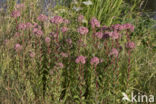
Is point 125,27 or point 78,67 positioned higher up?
point 125,27

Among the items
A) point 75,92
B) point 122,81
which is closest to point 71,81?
point 75,92

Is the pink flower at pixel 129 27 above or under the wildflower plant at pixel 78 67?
above

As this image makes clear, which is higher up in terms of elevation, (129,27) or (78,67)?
(129,27)

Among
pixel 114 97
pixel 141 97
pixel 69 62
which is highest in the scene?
pixel 69 62

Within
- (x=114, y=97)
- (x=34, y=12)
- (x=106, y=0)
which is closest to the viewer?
(x=114, y=97)

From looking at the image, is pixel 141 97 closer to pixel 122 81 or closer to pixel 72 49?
pixel 122 81

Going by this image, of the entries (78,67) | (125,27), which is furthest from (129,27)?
(78,67)

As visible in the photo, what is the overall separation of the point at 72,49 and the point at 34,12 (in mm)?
1759

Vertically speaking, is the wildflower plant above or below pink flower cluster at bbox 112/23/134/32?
below

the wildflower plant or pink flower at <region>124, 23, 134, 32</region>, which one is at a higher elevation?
pink flower at <region>124, 23, 134, 32</region>

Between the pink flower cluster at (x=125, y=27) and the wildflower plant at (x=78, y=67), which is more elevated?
the pink flower cluster at (x=125, y=27)

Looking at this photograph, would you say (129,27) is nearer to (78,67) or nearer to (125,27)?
(125,27)

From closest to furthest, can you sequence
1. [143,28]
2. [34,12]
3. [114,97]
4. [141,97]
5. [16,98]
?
[114,97]
[16,98]
[141,97]
[34,12]
[143,28]

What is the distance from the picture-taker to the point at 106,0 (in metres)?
5.58
